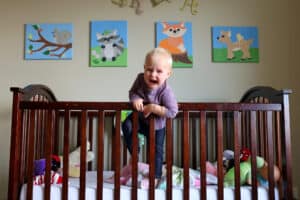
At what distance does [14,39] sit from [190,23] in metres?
1.27

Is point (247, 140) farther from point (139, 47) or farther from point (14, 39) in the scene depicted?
point (14, 39)

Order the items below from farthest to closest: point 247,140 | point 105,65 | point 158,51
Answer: point 105,65 < point 247,140 < point 158,51

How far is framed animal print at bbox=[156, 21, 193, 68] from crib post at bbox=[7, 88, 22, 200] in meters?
1.10

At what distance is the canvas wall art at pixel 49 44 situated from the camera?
2242 mm

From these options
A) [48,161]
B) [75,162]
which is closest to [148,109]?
[48,161]

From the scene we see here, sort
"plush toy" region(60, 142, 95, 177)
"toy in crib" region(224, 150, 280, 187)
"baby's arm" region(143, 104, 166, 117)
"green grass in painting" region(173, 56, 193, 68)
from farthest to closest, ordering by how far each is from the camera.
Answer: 1. "green grass in painting" region(173, 56, 193, 68)
2. "plush toy" region(60, 142, 95, 177)
3. "toy in crib" region(224, 150, 280, 187)
4. "baby's arm" region(143, 104, 166, 117)

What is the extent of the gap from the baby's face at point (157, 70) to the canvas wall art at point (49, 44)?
1.00 metres

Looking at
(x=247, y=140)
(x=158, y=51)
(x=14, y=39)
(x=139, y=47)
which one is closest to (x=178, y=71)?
(x=139, y=47)

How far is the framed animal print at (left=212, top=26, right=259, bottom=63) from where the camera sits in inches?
87.7

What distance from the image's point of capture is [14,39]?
2273 millimetres

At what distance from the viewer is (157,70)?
1422 millimetres

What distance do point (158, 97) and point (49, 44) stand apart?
1142 millimetres

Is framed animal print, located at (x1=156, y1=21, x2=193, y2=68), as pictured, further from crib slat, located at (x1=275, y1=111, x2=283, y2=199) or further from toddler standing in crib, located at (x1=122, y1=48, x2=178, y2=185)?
crib slat, located at (x1=275, y1=111, x2=283, y2=199)

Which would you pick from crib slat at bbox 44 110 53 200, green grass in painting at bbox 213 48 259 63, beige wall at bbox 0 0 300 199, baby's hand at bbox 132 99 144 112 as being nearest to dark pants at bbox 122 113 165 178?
baby's hand at bbox 132 99 144 112
